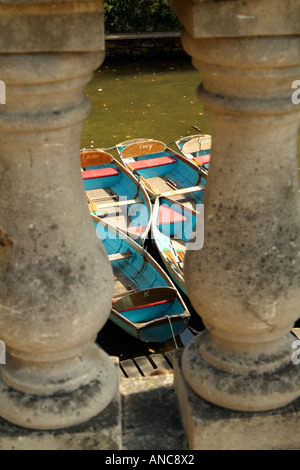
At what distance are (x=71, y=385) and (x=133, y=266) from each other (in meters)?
5.80

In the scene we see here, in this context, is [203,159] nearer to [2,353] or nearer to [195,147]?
[195,147]

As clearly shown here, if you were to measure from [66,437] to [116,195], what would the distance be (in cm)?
814

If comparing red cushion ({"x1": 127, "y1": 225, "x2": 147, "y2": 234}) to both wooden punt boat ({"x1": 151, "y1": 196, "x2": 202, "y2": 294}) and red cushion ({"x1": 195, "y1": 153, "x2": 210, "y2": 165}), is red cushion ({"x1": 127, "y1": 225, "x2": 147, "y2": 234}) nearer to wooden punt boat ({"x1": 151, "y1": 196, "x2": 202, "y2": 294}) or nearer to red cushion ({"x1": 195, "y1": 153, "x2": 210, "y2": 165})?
wooden punt boat ({"x1": 151, "y1": 196, "x2": 202, "y2": 294})

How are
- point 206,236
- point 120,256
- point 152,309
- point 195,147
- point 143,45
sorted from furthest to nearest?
point 143,45 < point 195,147 < point 120,256 < point 152,309 < point 206,236

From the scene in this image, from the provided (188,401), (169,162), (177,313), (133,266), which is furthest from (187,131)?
→ (188,401)

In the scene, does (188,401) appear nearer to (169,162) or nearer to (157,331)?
(157,331)

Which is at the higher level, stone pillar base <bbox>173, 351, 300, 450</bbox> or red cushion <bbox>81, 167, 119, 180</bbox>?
stone pillar base <bbox>173, 351, 300, 450</bbox>

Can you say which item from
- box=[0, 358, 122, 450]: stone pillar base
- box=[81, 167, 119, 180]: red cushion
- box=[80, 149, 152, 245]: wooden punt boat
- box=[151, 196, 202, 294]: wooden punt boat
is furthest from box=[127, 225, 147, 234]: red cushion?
box=[0, 358, 122, 450]: stone pillar base

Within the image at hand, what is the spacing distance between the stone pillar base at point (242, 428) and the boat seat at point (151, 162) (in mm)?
8562

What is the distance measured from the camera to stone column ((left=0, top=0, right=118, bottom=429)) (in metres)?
1.34

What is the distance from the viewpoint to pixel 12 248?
1543mm

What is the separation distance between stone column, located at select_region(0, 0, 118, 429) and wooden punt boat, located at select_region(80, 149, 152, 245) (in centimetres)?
599

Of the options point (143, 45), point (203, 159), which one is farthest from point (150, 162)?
point (143, 45)

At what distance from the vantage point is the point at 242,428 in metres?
1.73
